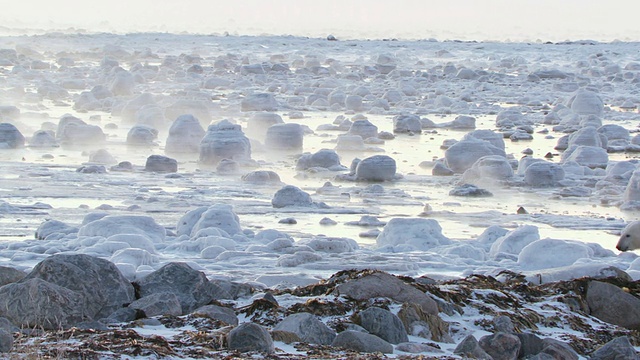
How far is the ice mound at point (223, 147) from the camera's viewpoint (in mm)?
9078

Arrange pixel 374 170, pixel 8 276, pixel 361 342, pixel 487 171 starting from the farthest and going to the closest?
pixel 487 171
pixel 374 170
pixel 8 276
pixel 361 342

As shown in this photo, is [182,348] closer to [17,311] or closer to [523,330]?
[17,311]

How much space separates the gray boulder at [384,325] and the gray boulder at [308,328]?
148mm

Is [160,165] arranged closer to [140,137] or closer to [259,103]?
[140,137]

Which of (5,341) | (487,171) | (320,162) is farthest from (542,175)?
(5,341)

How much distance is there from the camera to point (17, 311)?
3596mm

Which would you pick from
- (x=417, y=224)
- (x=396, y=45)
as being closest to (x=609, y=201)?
(x=417, y=224)

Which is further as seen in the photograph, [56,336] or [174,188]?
[174,188]

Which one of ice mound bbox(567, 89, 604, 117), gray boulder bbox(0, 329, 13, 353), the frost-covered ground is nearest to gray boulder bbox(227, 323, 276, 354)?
gray boulder bbox(0, 329, 13, 353)

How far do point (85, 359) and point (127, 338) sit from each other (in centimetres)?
30

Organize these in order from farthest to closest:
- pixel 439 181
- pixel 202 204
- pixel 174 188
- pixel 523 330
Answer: pixel 439 181, pixel 174 188, pixel 202 204, pixel 523 330

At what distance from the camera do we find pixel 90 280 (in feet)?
13.0

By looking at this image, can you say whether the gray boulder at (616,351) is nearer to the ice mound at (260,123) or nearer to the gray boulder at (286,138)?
the gray boulder at (286,138)

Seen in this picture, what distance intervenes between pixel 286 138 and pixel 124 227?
4456mm
